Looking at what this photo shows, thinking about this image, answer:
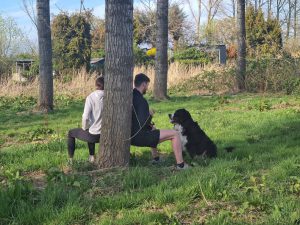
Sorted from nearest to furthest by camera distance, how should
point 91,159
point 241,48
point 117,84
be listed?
point 117,84
point 91,159
point 241,48

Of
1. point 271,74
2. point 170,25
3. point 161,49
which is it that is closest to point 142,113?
Result: point 161,49

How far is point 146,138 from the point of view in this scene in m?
6.38

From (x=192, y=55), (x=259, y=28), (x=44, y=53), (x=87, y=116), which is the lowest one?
(x=87, y=116)

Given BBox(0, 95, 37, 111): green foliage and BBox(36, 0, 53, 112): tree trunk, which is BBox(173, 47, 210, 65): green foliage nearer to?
BBox(0, 95, 37, 111): green foliage

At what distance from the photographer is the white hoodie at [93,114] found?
6867 mm

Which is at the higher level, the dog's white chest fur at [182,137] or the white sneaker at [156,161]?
the dog's white chest fur at [182,137]

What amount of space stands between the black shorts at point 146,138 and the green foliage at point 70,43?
77.5 feet

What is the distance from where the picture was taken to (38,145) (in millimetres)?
8391

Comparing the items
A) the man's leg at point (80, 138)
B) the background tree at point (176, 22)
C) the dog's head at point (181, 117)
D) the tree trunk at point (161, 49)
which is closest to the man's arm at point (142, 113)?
the man's leg at point (80, 138)

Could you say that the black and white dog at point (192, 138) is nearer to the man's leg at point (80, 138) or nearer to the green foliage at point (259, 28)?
the man's leg at point (80, 138)

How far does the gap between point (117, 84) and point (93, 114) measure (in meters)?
1.17

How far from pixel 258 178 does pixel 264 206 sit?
1102 mm

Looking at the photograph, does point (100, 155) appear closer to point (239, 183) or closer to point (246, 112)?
point (239, 183)

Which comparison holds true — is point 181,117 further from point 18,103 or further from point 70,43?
point 70,43
